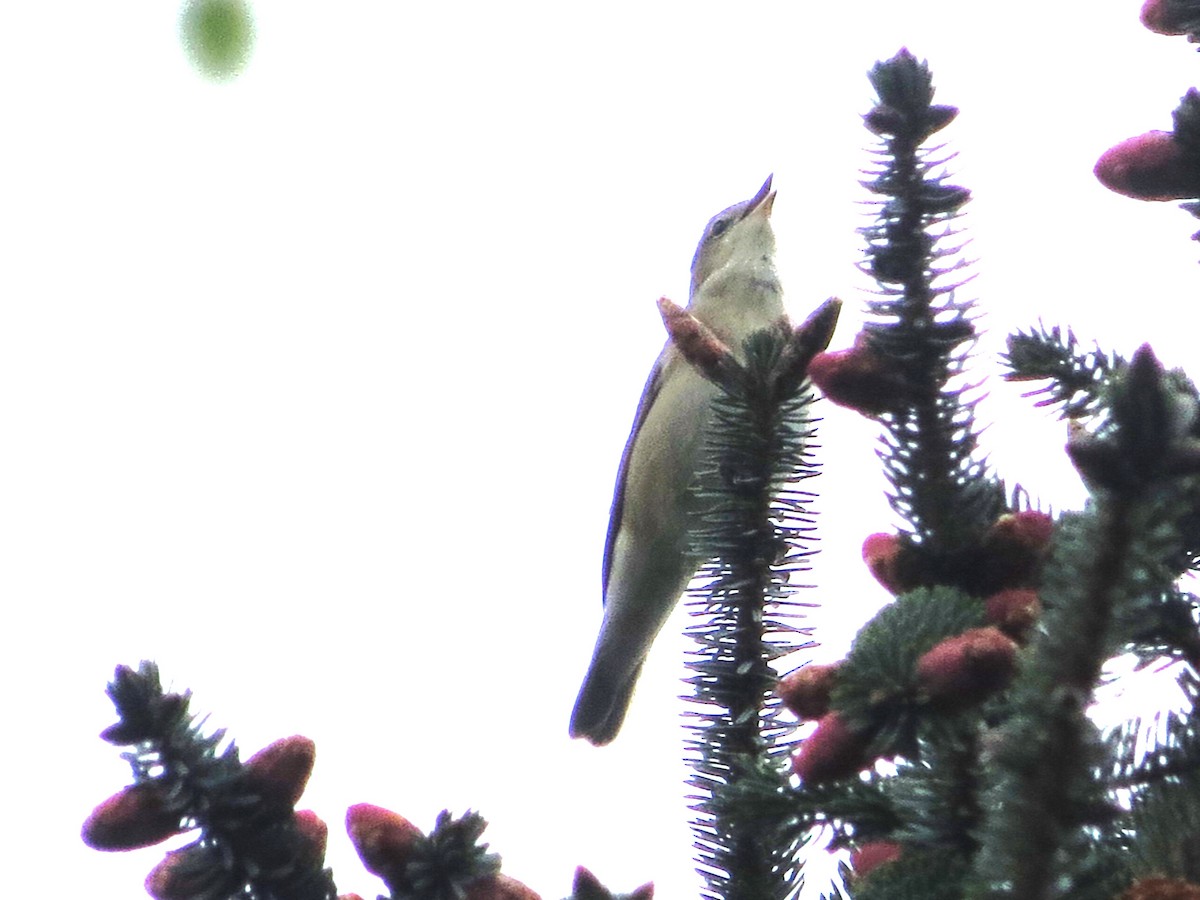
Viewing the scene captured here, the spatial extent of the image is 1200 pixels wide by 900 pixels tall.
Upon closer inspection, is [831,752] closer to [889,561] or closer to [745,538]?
[889,561]

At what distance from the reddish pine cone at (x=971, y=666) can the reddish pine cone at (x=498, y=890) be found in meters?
0.48

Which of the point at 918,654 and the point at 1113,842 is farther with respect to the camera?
the point at 1113,842

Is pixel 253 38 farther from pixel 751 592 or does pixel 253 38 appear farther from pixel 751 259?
pixel 751 259

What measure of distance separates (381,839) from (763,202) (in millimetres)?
5300

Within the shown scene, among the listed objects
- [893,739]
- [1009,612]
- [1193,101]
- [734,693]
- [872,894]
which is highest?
[1193,101]

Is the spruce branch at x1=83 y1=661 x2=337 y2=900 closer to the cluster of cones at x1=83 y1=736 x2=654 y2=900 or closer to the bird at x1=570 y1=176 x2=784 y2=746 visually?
the cluster of cones at x1=83 y1=736 x2=654 y2=900

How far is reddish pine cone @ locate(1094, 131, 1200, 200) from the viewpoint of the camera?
1718 mm

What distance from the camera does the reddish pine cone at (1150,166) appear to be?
5.64ft

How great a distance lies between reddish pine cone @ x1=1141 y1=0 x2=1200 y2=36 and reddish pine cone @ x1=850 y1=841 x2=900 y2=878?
1.15 metres

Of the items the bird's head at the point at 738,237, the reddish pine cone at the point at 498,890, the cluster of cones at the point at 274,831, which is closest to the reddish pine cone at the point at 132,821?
the cluster of cones at the point at 274,831

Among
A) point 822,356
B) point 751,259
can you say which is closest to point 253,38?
point 822,356

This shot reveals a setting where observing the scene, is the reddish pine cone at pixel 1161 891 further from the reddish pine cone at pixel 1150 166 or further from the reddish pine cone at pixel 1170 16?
the reddish pine cone at pixel 1170 16

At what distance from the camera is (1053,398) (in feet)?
6.63

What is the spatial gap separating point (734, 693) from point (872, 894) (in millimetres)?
775
